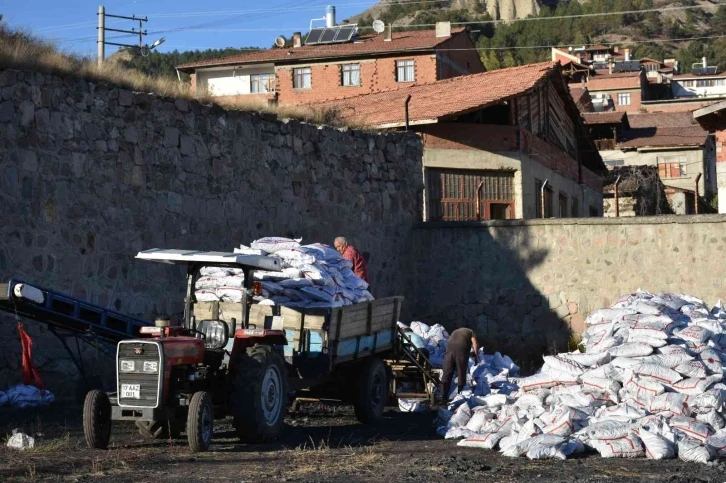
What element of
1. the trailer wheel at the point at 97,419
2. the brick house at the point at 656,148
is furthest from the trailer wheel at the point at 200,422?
the brick house at the point at 656,148

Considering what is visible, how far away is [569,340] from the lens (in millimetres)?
19062

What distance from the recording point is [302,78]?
52250mm

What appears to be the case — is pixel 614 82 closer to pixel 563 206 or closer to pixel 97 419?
pixel 563 206

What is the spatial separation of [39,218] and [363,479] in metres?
5.98

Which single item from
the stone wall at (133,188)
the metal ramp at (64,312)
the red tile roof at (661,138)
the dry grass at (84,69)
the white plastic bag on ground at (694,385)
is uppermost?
the red tile roof at (661,138)

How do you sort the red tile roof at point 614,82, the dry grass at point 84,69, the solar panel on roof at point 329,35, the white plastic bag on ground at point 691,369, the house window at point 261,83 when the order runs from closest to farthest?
the white plastic bag on ground at point 691,369
the dry grass at point 84,69
the solar panel on roof at point 329,35
the house window at point 261,83
the red tile roof at point 614,82

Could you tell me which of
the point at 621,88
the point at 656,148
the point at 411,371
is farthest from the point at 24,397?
the point at 621,88

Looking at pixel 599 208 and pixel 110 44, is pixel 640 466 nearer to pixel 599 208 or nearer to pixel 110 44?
pixel 599 208

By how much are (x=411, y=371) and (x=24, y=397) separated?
5.00 metres

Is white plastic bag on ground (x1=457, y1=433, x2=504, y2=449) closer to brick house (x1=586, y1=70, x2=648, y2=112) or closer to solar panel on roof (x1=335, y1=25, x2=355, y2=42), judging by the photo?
solar panel on roof (x1=335, y1=25, x2=355, y2=42)

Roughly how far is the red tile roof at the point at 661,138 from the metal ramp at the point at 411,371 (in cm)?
4866

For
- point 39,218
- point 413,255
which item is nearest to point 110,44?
point 413,255

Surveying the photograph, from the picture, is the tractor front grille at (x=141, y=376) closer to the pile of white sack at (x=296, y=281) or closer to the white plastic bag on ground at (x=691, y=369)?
the pile of white sack at (x=296, y=281)

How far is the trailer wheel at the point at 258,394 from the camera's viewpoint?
9703 millimetres
